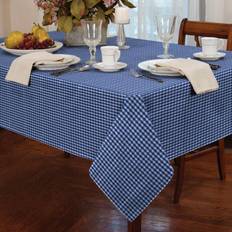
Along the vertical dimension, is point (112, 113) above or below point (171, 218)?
above

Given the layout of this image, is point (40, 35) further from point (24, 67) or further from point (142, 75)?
point (142, 75)

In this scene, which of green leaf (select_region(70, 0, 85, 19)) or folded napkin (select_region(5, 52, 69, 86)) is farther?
green leaf (select_region(70, 0, 85, 19))

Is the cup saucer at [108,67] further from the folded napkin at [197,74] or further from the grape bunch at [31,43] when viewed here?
the grape bunch at [31,43]

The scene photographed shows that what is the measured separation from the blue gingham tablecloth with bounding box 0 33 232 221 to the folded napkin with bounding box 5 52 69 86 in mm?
28

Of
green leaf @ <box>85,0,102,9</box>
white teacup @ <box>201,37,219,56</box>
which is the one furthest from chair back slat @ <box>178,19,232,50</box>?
green leaf @ <box>85,0,102,9</box>

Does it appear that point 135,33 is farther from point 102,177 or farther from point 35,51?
point 102,177

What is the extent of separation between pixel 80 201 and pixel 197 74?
98 cm

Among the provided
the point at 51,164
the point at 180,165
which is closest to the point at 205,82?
the point at 180,165

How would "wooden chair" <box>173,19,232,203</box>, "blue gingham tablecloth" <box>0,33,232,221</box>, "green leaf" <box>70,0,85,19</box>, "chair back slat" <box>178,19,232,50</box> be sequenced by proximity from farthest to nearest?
"chair back slat" <box>178,19,232,50</box>
"wooden chair" <box>173,19,232,203</box>
"green leaf" <box>70,0,85,19</box>
"blue gingham tablecloth" <box>0,33,232,221</box>

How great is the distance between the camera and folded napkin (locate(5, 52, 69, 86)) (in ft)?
6.12

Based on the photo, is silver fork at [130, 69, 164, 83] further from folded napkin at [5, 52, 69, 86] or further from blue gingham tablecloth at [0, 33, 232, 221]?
folded napkin at [5, 52, 69, 86]

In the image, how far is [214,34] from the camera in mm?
2623

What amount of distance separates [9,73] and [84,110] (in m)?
0.37

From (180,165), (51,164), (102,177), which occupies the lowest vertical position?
(51,164)
